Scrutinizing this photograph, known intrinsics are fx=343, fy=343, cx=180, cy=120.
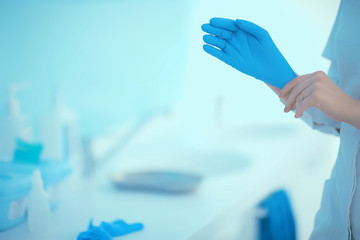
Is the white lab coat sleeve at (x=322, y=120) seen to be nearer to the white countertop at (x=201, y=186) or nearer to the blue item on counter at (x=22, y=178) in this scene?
the white countertop at (x=201, y=186)

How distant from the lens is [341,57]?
0.69 meters

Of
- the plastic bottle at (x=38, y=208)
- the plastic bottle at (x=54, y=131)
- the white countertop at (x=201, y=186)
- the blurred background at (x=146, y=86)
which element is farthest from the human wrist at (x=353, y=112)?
the plastic bottle at (x=54, y=131)

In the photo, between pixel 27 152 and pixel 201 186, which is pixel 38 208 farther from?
pixel 201 186

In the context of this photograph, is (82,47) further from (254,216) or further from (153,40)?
(254,216)

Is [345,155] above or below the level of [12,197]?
above

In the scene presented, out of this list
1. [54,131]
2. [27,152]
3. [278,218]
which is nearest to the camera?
[27,152]

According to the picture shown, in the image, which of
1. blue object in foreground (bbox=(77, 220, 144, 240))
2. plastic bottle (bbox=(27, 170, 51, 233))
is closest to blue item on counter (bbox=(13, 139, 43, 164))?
plastic bottle (bbox=(27, 170, 51, 233))

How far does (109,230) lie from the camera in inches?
29.7

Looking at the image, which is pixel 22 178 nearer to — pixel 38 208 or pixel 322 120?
pixel 38 208

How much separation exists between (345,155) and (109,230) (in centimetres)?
52

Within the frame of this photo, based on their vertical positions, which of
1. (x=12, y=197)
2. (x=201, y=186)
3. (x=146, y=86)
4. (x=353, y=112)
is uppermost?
(x=353, y=112)

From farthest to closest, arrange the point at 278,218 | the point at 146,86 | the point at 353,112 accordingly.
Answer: the point at 146,86
the point at 278,218
the point at 353,112

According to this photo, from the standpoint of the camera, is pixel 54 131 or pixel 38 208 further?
pixel 54 131

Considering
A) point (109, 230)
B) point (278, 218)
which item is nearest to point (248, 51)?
point (109, 230)
